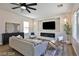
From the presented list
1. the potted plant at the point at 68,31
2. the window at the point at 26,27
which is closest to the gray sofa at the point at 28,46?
the window at the point at 26,27

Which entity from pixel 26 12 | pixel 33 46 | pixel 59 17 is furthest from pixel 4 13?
pixel 59 17

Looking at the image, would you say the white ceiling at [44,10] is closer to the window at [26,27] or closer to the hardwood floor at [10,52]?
the window at [26,27]

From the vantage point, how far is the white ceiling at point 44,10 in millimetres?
2076

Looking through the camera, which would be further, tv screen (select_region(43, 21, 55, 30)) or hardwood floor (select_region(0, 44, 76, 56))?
tv screen (select_region(43, 21, 55, 30))

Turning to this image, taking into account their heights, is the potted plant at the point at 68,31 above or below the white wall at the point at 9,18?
below

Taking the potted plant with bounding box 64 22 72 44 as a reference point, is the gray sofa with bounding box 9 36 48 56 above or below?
below

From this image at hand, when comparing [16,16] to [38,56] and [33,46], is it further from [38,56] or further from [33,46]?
[38,56]

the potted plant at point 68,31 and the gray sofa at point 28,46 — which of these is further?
the potted plant at point 68,31

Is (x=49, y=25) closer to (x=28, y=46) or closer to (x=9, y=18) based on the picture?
(x=28, y=46)

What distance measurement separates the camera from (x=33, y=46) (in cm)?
212

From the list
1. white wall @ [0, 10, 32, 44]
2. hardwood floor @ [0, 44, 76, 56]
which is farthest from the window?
hardwood floor @ [0, 44, 76, 56]

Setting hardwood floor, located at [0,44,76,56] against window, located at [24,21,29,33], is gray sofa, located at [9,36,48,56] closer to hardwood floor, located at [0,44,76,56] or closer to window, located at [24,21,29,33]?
hardwood floor, located at [0,44,76,56]

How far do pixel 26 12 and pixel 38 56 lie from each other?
0.99m

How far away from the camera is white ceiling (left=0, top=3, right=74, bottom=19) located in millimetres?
2076
